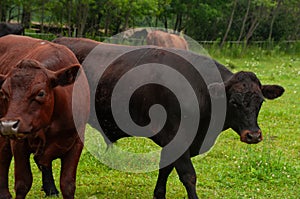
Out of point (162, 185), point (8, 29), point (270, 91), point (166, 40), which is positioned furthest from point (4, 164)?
point (166, 40)

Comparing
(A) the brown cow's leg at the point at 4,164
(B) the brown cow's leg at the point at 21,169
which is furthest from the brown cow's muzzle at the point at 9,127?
(A) the brown cow's leg at the point at 4,164

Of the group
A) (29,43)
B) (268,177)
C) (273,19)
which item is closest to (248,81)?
(268,177)

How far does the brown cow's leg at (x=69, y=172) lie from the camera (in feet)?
16.4

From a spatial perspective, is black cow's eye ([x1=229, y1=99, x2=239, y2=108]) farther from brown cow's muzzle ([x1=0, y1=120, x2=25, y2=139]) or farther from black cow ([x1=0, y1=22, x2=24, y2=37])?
black cow ([x1=0, y1=22, x2=24, y2=37])

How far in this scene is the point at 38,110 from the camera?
4.31m

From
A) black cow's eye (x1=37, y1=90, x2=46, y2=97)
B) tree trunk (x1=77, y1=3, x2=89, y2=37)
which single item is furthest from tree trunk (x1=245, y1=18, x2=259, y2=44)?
black cow's eye (x1=37, y1=90, x2=46, y2=97)

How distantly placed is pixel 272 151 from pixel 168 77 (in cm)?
314

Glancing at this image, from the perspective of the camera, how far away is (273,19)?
28.0 meters

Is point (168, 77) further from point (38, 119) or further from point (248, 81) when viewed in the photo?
point (38, 119)

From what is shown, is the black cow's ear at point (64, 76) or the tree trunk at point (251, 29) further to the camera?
the tree trunk at point (251, 29)

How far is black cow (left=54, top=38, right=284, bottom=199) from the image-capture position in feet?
18.1

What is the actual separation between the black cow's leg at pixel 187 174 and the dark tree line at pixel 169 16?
1600cm

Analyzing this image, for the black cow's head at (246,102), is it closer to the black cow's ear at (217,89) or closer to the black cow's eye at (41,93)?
the black cow's ear at (217,89)

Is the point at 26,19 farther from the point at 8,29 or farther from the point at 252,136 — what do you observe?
the point at 252,136
